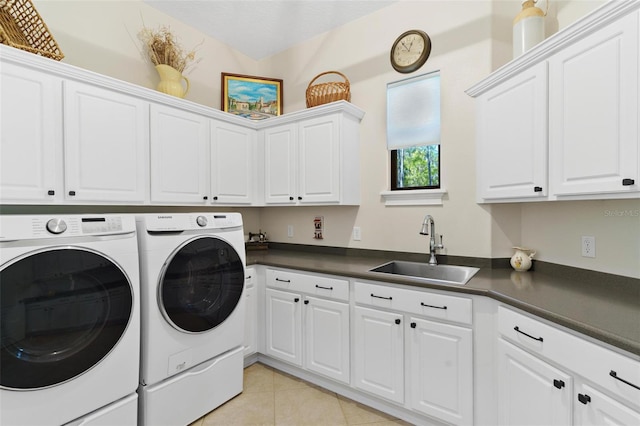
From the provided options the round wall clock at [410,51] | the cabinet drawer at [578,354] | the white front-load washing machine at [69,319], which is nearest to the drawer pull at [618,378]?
the cabinet drawer at [578,354]

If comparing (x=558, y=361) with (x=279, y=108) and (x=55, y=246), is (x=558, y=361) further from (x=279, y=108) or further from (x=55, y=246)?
(x=279, y=108)

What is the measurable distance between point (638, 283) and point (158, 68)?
3.36 metres

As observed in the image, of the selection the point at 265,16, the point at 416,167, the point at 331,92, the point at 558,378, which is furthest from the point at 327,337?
the point at 265,16

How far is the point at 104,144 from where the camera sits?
1.85 m

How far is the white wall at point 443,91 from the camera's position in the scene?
5.68 ft

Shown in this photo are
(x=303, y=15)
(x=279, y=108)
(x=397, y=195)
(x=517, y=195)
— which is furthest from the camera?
(x=279, y=108)

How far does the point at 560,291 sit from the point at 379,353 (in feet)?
3.43

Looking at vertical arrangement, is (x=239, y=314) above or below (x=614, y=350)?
below

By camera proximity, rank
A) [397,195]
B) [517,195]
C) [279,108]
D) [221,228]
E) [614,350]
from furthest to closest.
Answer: [279,108]
[397,195]
[221,228]
[517,195]
[614,350]

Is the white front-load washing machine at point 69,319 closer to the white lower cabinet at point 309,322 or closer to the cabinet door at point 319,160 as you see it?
the white lower cabinet at point 309,322

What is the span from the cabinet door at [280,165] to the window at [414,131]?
0.88 m

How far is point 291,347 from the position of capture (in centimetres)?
228

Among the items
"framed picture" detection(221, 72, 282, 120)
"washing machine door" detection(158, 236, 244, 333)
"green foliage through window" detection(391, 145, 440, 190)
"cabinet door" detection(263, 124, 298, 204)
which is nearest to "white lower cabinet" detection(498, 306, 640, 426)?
"green foliage through window" detection(391, 145, 440, 190)

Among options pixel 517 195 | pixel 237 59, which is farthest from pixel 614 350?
pixel 237 59
